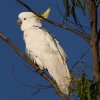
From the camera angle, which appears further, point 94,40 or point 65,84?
point 65,84

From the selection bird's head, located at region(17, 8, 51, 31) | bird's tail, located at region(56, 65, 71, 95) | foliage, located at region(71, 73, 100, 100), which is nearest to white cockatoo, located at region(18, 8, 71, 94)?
bird's head, located at region(17, 8, 51, 31)

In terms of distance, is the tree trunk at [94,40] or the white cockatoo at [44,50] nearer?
the tree trunk at [94,40]

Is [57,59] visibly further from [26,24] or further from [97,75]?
[97,75]

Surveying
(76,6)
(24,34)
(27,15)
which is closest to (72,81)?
(76,6)

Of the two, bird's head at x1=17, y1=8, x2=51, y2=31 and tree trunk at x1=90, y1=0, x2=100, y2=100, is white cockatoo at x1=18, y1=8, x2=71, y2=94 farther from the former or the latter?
A: tree trunk at x1=90, y1=0, x2=100, y2=100

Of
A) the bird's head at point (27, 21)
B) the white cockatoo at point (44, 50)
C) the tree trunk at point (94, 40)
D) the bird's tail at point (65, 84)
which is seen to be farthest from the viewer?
the bird's head at point (27, 21)

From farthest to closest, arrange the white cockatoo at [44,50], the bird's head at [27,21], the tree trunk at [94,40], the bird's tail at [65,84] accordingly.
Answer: the bird's head at [27,21], the white cockatoo at [44,50], the bird's tail at [65,84], the tree trunk at [94,40]

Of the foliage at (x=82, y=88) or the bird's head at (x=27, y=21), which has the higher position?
the foliage at (x=82, y=88)

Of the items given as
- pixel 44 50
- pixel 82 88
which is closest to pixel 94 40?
pixel 82 88

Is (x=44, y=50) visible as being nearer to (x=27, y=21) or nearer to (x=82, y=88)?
(x=27, y=21)

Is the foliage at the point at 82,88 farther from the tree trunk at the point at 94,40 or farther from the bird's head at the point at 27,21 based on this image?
the bird's head at the point at 27,21

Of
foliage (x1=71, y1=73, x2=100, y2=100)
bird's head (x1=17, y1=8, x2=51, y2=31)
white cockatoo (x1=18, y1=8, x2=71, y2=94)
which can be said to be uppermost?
foliage (x1=71, y1=73, x2=100, y2=100)

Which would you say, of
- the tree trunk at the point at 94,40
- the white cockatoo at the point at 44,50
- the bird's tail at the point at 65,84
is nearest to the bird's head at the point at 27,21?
the white cockatoo at the point at 44,50

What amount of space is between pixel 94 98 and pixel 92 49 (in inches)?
7.8
